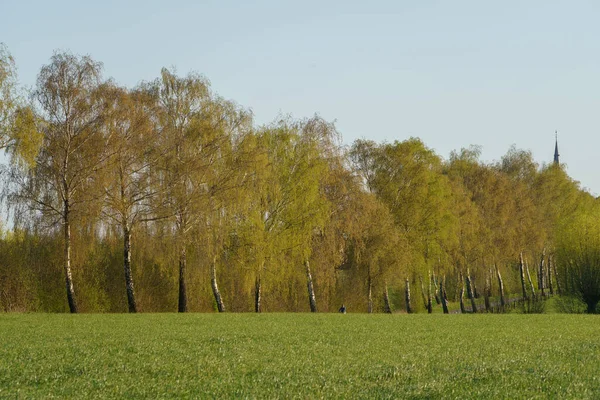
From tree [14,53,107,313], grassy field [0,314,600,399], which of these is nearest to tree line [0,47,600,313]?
tree [14,53,107,313]

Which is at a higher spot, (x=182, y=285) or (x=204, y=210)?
(x=204, y=210)

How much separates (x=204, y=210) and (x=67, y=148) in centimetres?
889

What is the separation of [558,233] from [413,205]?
1620cm

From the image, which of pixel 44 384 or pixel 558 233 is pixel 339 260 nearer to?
pixel 558 233

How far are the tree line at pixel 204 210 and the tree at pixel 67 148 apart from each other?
8 centimetres

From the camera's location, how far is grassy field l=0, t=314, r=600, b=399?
1253 cm

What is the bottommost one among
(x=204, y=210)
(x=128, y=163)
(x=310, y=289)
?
(x=310, y=289)

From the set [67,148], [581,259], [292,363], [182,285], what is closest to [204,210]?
[182,285]

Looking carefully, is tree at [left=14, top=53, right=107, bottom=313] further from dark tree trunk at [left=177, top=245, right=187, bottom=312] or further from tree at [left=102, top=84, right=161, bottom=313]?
dark tree trunk at [left=177, top=245, right=187, bottom=312]

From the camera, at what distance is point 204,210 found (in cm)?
4225

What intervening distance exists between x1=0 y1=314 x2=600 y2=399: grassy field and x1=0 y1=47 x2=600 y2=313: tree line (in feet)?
47.0

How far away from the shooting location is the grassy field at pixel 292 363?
12531 millimetres

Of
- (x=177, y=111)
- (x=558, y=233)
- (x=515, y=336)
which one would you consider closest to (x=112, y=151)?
(x=177, y=111)

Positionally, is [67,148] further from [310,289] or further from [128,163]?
[310,289]
